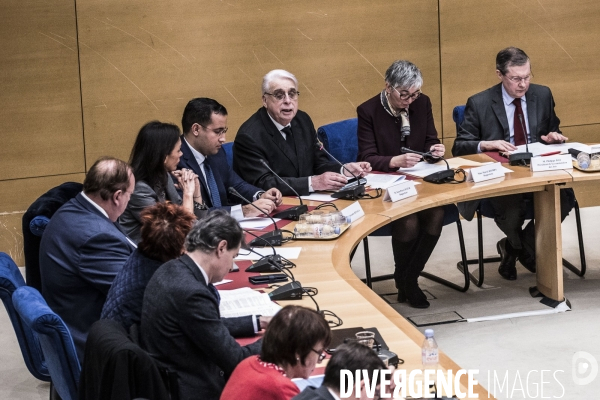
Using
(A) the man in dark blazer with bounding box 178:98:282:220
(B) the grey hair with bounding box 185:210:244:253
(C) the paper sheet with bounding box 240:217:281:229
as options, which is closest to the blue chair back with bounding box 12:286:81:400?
(B) the grey hair with bounding box 185:210:244:253

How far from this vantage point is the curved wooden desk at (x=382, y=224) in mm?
2838

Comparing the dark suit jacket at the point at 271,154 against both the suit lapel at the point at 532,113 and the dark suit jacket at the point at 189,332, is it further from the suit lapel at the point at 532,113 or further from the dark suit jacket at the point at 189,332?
the dark suit jacket at the point at 189,332

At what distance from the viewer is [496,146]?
541 cm

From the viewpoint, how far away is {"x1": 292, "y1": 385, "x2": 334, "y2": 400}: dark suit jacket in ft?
6.43

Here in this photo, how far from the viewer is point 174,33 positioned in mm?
6328

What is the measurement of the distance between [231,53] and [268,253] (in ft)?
9.71

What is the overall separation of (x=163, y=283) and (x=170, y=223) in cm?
30

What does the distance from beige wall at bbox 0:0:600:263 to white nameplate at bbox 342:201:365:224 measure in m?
2.39

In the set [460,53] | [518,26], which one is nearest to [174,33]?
[460,53]

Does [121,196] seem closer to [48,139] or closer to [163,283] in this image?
[163,283]

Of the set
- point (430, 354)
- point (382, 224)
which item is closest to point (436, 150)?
point (382, 224)

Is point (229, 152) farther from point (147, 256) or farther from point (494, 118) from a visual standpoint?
point (147, 256)

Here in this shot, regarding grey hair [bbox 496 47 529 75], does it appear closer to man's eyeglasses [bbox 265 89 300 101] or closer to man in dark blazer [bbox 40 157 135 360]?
man's eyeglasses [bbox 265 89 300 101]

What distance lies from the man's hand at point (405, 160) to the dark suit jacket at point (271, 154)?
0.32m
